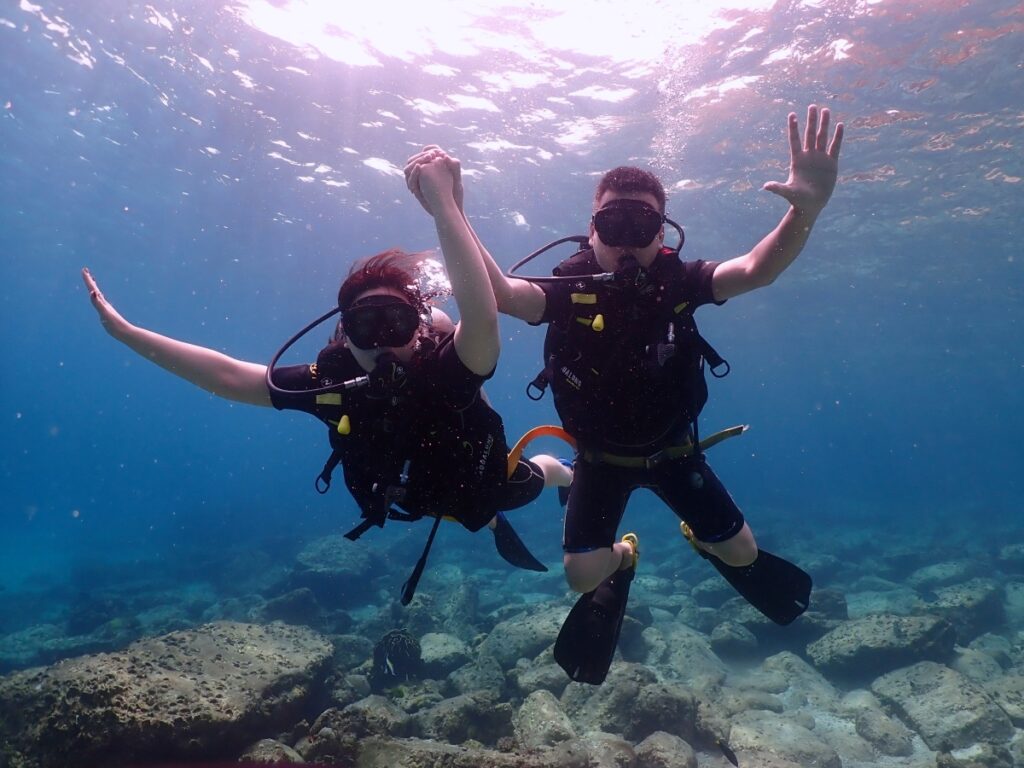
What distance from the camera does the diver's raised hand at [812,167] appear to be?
3836 mm

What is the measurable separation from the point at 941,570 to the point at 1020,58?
14664 millimetres

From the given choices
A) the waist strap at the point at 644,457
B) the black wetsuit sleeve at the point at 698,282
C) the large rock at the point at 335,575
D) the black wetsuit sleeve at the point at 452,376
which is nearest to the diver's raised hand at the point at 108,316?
the black wetsuit sleeve at the point at 452,376

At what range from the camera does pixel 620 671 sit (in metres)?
8.11

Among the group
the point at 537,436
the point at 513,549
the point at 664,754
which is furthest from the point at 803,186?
the point at 664,754

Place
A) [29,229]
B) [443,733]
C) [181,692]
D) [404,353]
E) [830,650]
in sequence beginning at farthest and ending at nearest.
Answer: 1. [29,229]
2. [830,650]
3. [443,733]
4. [181,692]
5. [404,353]

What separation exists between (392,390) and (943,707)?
31.5 feet

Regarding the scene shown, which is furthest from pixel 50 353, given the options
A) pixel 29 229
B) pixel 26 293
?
pixel 29 229

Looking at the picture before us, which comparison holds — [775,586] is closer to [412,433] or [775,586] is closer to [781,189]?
[781,189]

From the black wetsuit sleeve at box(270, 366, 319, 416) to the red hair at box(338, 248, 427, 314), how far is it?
0.68m

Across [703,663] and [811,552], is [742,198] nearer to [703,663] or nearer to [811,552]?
[811,552]

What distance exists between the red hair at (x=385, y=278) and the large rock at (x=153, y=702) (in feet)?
13.2

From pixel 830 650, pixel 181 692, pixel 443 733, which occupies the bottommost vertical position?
pixel 443 733

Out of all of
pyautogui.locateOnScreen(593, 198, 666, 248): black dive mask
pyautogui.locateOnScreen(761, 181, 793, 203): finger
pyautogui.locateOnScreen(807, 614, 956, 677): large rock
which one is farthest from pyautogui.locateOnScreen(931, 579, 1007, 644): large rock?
pyautogui.locateOnScreen(593, 198, 666, 248): black dive mask

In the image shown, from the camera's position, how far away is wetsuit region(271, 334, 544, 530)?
3.86 meters
